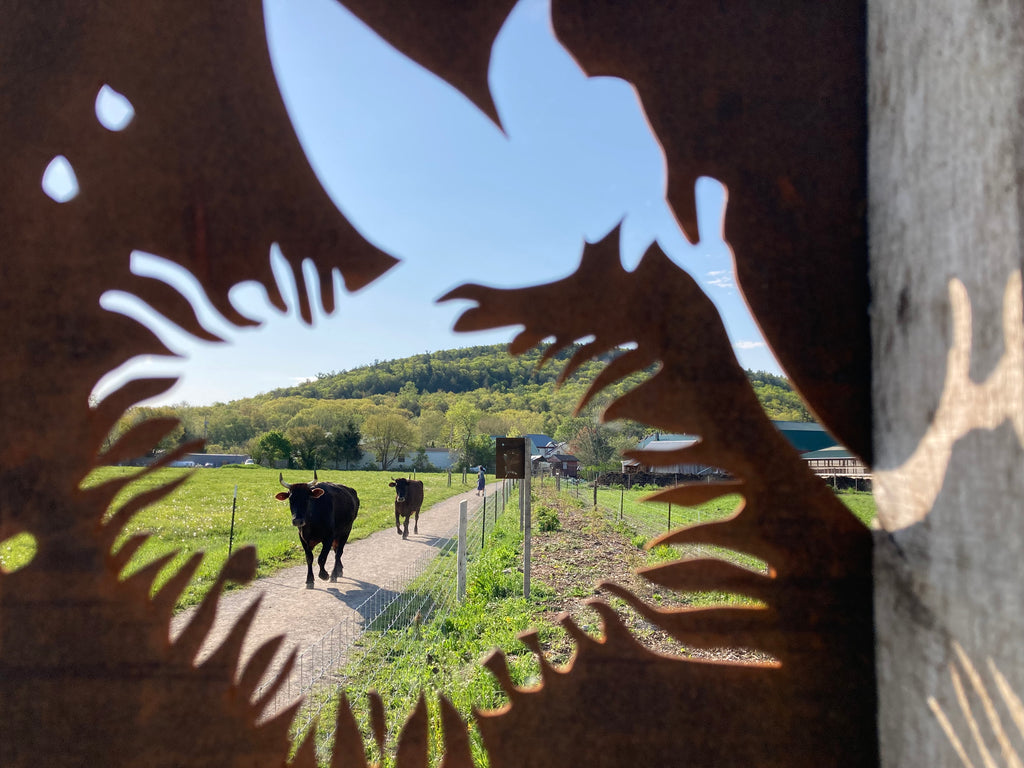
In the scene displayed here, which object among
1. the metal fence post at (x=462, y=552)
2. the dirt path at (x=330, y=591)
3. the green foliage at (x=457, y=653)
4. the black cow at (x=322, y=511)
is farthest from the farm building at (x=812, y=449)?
the metal fence post at (x=462, y=552)

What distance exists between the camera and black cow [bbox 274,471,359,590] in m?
1.48

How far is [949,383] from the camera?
759 millimetres

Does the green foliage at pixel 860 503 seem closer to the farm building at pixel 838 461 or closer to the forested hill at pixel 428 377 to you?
the farm building at pixel 838 461

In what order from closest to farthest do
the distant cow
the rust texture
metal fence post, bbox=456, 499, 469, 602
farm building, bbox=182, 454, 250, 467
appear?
the rust texture
farm building, bbox=182, 454, 250, 467
the distant cow
metal fence post, bbox=456, 499, 469, 602

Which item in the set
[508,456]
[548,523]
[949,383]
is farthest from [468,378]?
[548,523]

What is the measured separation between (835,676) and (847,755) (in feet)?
0.41

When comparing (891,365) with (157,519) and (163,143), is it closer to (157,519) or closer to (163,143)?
(163,143)

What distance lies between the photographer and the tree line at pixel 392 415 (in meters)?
1.25

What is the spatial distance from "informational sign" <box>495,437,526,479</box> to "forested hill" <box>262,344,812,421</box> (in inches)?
8.0

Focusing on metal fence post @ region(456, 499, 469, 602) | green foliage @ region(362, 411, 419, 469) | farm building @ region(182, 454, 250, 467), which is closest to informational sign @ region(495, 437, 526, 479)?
green foliage @ region(362, 411, 419, 469)

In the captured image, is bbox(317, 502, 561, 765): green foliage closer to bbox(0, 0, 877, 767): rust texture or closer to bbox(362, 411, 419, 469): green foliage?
bbox(362, 411, 419, 469): green foliage

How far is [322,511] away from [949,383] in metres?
1.51

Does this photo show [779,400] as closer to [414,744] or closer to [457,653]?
[414,744]

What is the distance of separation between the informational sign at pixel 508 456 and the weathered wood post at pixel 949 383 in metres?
1.10
